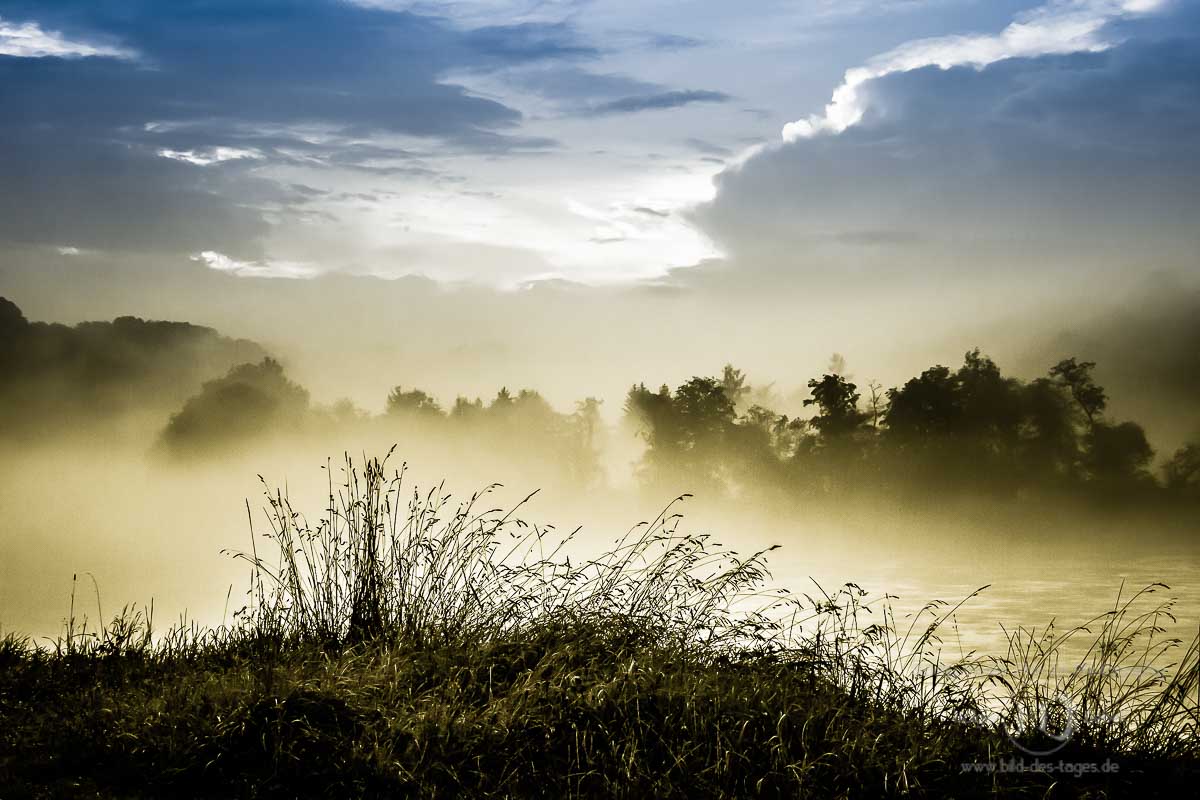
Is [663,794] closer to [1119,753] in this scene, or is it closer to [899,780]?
[899,780]

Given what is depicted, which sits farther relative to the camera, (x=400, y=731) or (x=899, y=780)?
(x=400, y=731)

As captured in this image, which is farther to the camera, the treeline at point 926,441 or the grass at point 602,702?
the treeline at point 926,441

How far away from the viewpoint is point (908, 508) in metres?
34.0

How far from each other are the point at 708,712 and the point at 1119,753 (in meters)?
2.18

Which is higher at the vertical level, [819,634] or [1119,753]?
[819,634]

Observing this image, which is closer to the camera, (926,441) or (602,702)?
(602,702)

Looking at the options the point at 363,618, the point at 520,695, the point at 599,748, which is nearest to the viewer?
the point at 599,748

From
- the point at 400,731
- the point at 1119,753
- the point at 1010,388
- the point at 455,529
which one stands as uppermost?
the point at 1010,388

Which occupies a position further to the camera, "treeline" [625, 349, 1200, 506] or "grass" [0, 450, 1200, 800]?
"treeline" [625, 349, 1200, 506]

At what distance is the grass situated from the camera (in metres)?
4.36

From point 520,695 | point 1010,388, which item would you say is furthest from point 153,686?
point 1010,388

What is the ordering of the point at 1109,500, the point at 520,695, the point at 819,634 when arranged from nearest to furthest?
the point at 520,695
the point at 819,634
the point at 1109,500

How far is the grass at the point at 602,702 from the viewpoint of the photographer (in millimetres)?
4363

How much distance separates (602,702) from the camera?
4691mm
